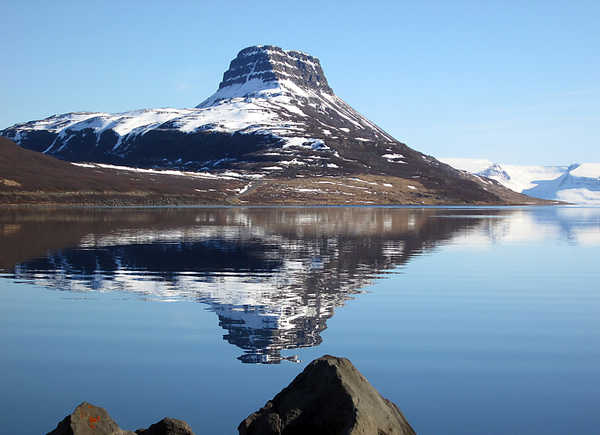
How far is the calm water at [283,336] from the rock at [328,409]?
243cm

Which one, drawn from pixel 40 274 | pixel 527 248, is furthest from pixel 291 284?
pixel 527 248

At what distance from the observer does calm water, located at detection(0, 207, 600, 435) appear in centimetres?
1596

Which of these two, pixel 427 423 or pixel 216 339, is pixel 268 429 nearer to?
pixel 427 423

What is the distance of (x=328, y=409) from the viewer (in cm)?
1187

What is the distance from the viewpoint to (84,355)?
67.9 ft

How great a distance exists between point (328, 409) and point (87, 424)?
4.31 meters

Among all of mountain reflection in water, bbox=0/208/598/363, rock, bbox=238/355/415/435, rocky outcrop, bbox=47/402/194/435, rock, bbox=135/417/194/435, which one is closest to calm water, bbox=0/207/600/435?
mountain reflection in water, bbox=0/208/598/363

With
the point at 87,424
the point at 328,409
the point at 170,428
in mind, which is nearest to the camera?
the point at 87,424

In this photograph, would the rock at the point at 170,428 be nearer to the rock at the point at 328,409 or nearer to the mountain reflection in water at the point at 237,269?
the rock at the point at 328,409

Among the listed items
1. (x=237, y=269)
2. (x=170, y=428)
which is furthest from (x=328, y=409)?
(x=237, y=269)

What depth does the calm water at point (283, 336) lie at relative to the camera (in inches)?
628

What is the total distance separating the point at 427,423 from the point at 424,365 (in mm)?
4976

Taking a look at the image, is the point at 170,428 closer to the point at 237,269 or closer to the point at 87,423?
the point at 87,423

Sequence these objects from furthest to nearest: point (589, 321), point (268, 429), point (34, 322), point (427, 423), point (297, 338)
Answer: point (589, 321), point (34, 322), point (297, 338), point (427, 423), point (268, 429)
